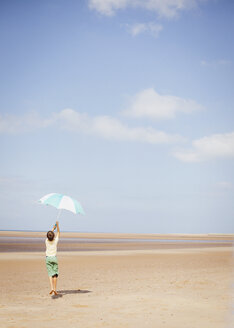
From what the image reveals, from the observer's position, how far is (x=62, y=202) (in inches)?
429

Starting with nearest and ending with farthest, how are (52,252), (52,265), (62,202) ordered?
1. (62,202)
2. (52,252)
3. (52,265)

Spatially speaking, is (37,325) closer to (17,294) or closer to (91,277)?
(17,294)

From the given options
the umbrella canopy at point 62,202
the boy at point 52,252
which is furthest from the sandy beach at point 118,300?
the umbrella canopy at point 62,202

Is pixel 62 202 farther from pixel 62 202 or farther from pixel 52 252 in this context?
pixel 52 252

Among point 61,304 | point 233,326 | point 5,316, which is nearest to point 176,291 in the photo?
point 61,304

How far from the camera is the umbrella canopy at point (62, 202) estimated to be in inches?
424

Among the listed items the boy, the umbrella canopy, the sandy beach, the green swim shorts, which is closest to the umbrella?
the umbrella canopy

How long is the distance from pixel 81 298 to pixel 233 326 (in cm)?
477

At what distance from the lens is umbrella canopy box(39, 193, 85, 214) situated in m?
10.8

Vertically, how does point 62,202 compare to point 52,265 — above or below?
above

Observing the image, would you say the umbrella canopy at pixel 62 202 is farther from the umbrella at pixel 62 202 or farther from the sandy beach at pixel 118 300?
the sandy beach at pixel 118 300

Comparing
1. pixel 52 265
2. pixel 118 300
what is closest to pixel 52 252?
pixel 52 265

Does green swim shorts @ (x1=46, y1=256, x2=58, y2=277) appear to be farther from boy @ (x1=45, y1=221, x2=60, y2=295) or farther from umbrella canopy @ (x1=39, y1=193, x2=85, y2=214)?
umbrella canopy @ (x1=39, y1=193, x2=85, y2=214)

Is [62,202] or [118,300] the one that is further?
[62,202]
